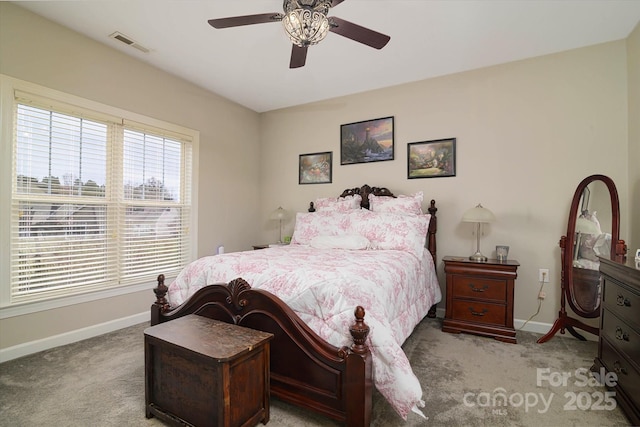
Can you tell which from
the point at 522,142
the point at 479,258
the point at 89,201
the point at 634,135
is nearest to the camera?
the point at 634,135

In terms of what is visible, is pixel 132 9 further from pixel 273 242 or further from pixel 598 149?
pixel 598 149

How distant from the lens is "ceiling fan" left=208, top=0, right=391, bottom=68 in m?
1.83

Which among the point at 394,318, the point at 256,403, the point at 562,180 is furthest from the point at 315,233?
the point at 562,180

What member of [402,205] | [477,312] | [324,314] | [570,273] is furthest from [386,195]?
[324,314]

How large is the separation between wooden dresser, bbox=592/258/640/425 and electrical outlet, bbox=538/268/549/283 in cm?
92

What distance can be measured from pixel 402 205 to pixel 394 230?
0.41 meters

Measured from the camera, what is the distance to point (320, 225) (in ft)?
11.2

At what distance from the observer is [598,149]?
2723 millimetres

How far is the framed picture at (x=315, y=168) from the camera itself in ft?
13.5

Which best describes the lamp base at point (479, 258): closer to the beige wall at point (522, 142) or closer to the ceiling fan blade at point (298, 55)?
the beige wall at point (522, 142)

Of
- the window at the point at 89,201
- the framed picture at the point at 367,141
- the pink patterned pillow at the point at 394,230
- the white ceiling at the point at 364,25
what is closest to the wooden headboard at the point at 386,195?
the pink patterned pillow at the point at 394,230

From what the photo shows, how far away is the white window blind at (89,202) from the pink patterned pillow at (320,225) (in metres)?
1.43

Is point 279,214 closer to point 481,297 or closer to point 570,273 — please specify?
point 481,297

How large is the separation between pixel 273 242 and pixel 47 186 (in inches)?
105
